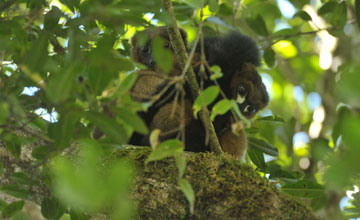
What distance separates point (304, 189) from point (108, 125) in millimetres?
2003

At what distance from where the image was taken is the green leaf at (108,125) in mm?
2070

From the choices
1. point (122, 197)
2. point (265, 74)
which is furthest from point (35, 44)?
point (265, 74)

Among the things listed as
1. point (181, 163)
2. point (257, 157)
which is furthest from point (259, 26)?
point (181, 163)

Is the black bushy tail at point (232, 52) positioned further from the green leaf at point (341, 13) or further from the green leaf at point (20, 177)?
the green leaf at point (20, 177)

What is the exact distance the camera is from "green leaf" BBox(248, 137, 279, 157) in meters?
4.14

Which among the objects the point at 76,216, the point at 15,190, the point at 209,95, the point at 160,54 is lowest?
the point at 76,216

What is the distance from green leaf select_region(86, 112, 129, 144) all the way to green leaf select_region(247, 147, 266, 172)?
2.10m

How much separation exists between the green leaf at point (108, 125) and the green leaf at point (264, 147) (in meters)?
2.30

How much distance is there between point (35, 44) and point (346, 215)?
3560mm

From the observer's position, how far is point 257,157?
4.04 m

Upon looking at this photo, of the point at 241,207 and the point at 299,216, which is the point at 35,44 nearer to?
the point at 241,207

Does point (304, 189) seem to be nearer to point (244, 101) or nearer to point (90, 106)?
point (244, 101)

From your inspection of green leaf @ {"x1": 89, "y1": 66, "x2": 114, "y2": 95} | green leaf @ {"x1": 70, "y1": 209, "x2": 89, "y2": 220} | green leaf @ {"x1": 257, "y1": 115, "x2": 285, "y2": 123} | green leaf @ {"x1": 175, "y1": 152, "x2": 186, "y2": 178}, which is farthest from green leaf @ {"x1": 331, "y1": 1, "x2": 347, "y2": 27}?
green leaf @ {"x1": 70, "y1": 209, "x2": 89, "y2": 220}

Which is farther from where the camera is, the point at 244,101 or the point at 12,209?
the point at 244,101
